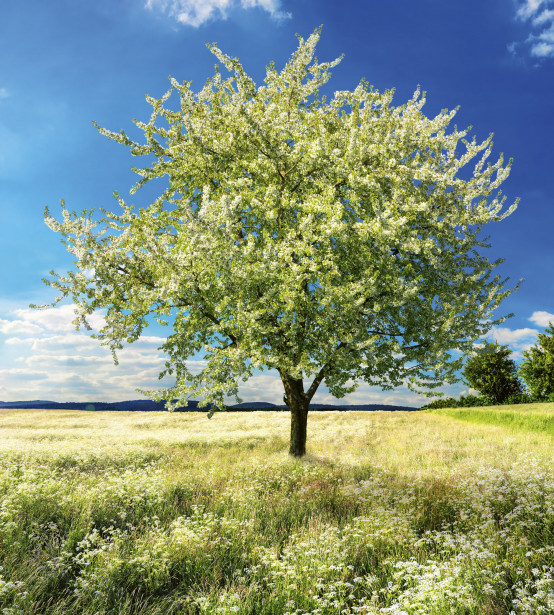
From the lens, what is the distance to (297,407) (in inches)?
691

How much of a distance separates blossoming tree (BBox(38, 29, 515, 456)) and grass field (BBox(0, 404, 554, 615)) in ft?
11.6

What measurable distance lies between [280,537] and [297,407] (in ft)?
29.9

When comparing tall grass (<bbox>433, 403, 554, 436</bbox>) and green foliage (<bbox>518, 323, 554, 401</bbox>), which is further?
green foliage (<bbox>518, 323, 554, 401</bbox>)

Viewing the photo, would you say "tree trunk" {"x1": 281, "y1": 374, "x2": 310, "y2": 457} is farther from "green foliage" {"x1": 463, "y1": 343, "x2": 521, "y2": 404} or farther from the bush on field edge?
"green foliage" {"x1": 463, "y1": 343, "x2": 521, "y2": 404}

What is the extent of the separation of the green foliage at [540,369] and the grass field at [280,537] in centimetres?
4302

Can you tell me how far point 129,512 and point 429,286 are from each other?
1217cm

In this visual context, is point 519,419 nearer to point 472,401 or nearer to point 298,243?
point 298,243

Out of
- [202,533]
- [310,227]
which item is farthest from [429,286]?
[202,533]

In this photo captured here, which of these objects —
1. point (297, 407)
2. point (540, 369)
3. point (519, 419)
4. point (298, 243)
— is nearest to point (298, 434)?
point (297, 407)

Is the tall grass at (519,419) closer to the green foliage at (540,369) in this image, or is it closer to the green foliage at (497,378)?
the green foliage at (540,369)

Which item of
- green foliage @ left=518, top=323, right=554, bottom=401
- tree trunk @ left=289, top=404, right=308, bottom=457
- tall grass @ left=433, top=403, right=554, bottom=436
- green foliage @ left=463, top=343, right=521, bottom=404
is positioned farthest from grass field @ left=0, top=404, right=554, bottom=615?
green foliage @ left=463, top=343, right=521, bottom=404

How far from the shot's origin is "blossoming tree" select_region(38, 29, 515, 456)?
12.6m

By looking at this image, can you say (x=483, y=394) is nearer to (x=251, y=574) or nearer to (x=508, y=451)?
(x=508, y=451)

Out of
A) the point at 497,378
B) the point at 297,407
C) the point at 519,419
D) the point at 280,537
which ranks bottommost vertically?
the point at 280,537
